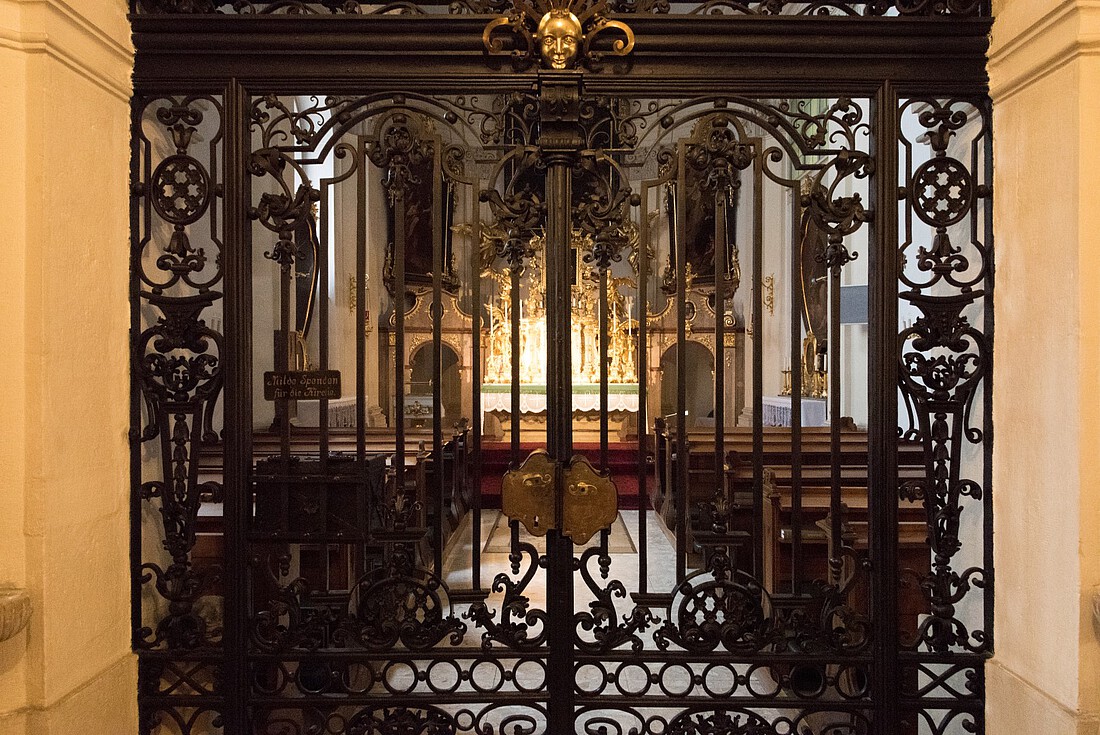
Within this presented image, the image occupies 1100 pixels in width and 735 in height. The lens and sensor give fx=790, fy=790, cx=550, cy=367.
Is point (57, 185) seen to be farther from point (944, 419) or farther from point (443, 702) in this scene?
point (944, 419)

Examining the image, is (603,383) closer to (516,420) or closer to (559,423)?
(559,423)

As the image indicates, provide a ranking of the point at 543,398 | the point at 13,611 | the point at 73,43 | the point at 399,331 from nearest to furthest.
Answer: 1. the point at 13,611
2. the point at 73,43
3. the point at 399,331
4. the point at 543,398

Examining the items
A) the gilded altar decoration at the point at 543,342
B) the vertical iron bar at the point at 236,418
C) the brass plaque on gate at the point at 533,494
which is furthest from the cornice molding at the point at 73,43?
the gilded altar decoration at the point at 543,342

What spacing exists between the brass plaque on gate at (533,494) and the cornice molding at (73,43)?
7.32 ft

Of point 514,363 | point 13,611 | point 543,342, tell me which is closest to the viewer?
point 13,611

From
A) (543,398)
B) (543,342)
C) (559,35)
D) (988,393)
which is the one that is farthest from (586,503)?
(543,342)

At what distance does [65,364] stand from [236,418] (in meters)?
0.64

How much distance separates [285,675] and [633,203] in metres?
2.46

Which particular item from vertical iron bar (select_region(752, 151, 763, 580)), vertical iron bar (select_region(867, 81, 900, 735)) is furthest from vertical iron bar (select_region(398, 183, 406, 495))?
vertical iron bar (select_region(867, 81, 900, 735))

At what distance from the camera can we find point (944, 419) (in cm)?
329

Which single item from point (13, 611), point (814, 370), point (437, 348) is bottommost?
point (13, 611)

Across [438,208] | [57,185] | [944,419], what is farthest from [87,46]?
[944,419]

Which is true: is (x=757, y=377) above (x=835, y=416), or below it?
above

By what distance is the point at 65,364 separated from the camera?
2895 mm
